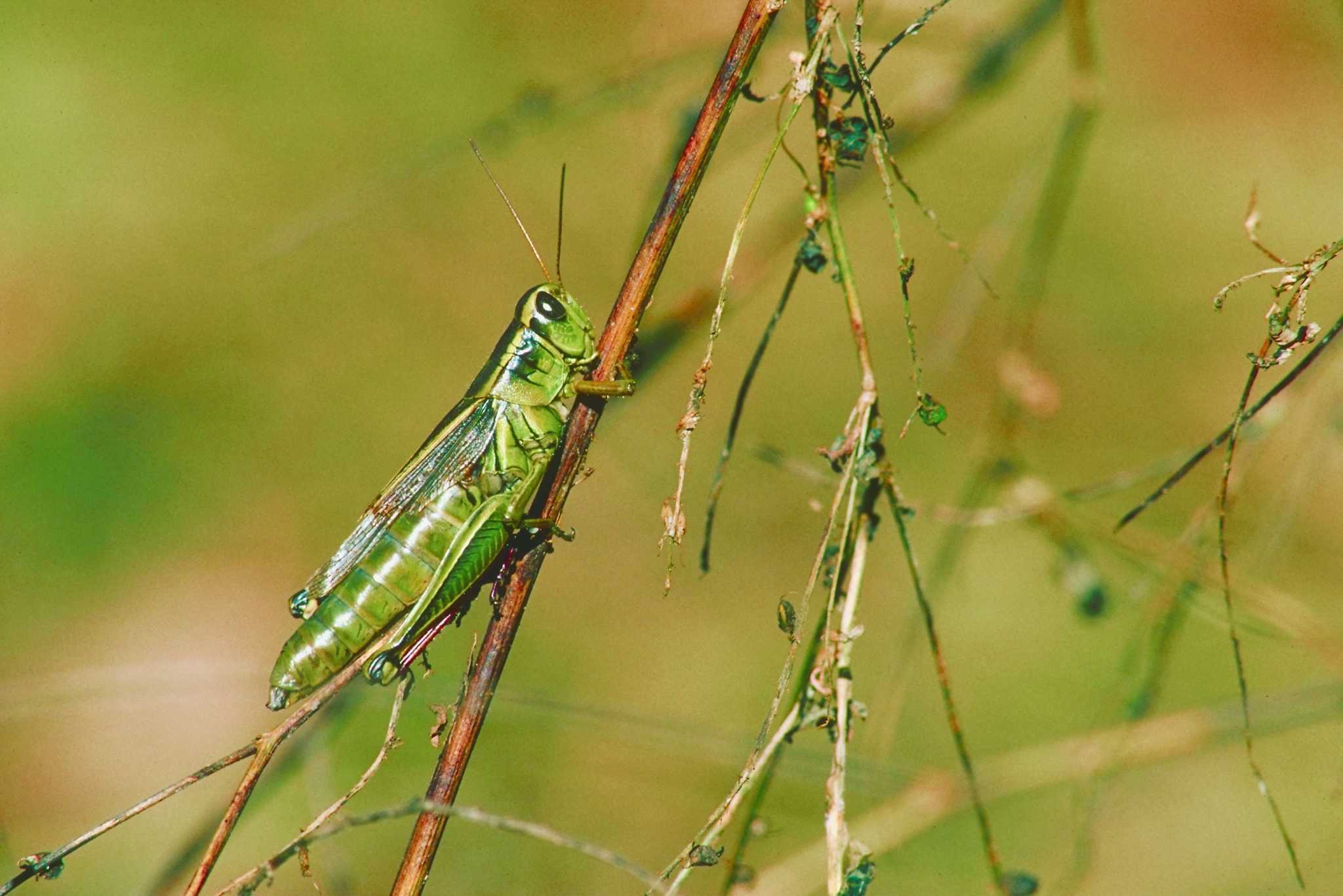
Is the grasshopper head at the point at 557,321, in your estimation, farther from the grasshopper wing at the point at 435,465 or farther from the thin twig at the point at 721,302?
the thin twig at the point at 721,302

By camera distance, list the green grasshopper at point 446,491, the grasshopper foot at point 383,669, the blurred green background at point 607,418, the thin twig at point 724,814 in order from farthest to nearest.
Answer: the blurred green background at point 607,418 < the green grasshopper at point 446,491 < the grasshopper foot at point 383,669 < the thin twig at point 724,814

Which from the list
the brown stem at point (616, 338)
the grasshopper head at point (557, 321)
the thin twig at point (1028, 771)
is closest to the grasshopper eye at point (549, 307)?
the grasshopper head at point (557, 321)

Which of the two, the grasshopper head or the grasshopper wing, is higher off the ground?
the grasshopper head

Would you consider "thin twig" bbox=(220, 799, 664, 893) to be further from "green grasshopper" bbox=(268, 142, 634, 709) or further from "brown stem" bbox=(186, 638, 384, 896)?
"green grasshopper" bbox=(268, 142, 634, 709)

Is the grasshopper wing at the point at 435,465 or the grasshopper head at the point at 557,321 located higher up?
the grasshopper head at the point at 557,321

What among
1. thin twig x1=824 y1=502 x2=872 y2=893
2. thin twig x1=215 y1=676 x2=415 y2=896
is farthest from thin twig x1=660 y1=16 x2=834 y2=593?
thin twig x1=215 y1=676 x2=415 y2=896

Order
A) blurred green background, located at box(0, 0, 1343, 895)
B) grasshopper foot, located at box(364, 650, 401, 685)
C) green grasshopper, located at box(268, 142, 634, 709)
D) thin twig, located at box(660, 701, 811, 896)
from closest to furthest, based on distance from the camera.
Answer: thin twig, located at box(660, 701, 811, 896) → grasshopper foot, located at box(364, 650, 401, 685) → green grasshopper, located at box(268, 142, 634, 709) → blurred green background, located at box(0, 0, 1343, 895)

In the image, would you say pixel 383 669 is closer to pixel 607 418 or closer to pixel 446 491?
pixel 446 491

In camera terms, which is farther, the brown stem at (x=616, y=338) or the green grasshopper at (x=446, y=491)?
the green grasshopper at (x=446, y=491)
